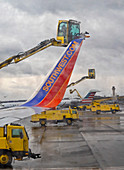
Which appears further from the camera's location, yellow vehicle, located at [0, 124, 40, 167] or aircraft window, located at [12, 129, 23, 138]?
aircraft window, located at [12, 129, 23, 138]

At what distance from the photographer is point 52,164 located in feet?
31.9

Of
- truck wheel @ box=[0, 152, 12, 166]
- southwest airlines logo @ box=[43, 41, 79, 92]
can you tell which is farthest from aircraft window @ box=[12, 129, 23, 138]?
southwest airlines logo @ box=[43, 41, 79, 92]

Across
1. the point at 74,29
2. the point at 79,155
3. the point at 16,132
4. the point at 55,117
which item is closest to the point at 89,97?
the point at 55,117

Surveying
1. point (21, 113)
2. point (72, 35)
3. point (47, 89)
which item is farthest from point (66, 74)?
point (21, 113)

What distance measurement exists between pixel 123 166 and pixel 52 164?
368 centimetres

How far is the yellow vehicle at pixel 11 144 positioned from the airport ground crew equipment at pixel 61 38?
3.85 metres

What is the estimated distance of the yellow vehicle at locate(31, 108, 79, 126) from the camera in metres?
24.7

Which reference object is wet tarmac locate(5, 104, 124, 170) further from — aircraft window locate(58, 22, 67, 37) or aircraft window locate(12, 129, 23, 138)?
aircraft window locate(58, 22, 67, 37)

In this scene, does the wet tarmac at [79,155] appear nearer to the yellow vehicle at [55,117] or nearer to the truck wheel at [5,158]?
the truck wheel at [5,158]

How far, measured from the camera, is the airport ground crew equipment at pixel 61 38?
1031cm

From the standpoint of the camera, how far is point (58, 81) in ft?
35.3

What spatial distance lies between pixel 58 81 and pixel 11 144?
4.28 m

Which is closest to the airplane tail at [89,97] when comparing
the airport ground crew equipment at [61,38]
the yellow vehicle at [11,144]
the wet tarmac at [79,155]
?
the wet tarmac at [79,155]

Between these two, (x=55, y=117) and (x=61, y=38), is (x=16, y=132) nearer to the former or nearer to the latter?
(x=61, y=38)
